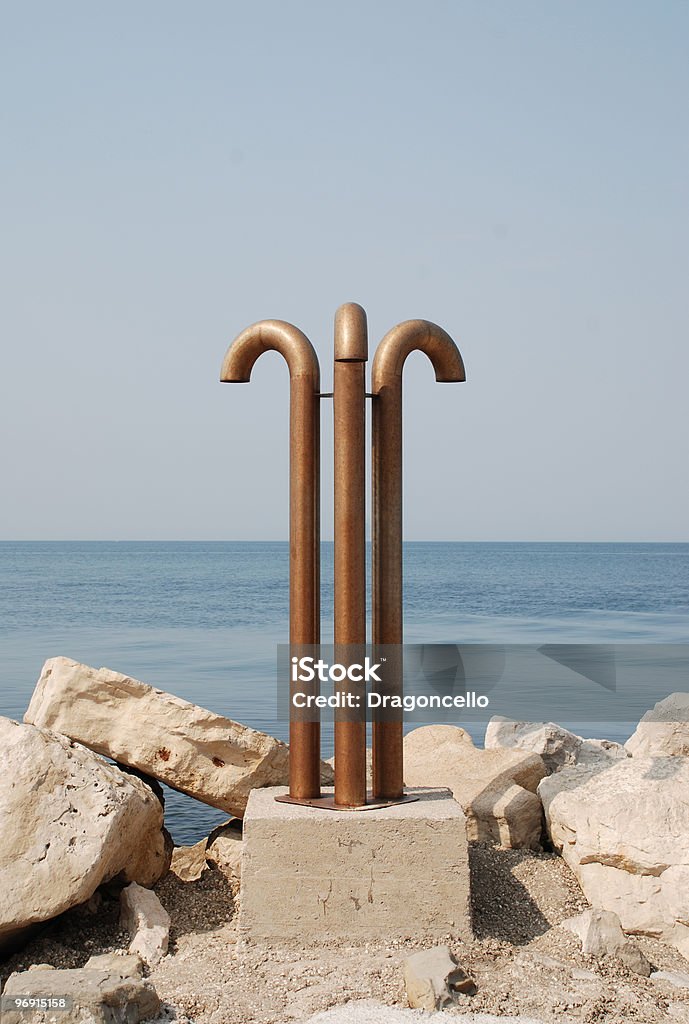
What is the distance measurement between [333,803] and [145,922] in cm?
123

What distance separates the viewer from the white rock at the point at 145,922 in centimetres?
538

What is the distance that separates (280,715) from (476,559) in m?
87.9

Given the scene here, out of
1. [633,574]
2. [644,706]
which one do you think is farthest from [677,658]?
[633,574]

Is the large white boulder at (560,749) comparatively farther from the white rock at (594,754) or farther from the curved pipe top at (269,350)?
the curved pipe top at (269,350)

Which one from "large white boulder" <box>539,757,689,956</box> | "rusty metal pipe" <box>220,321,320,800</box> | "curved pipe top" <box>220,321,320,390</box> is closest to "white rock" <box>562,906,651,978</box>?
"large white boulder" <box>539,757,689,956</box>

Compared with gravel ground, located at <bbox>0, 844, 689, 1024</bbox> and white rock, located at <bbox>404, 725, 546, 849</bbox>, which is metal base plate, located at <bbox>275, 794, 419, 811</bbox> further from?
white rock, located at <bbox>404, 725, 546, 849</bbox>

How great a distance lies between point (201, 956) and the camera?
17.3 feet

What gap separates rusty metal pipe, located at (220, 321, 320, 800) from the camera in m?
5.84

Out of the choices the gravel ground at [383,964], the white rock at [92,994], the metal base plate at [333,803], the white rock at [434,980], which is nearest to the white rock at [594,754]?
the gravel ground at [383,964]

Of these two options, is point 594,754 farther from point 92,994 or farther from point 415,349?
point 92,994

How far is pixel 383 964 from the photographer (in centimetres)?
505

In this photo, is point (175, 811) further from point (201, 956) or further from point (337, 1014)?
point (337, 1014)

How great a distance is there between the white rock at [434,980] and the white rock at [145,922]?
4.70ft

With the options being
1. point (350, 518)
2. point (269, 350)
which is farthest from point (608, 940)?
point (269, 350)
